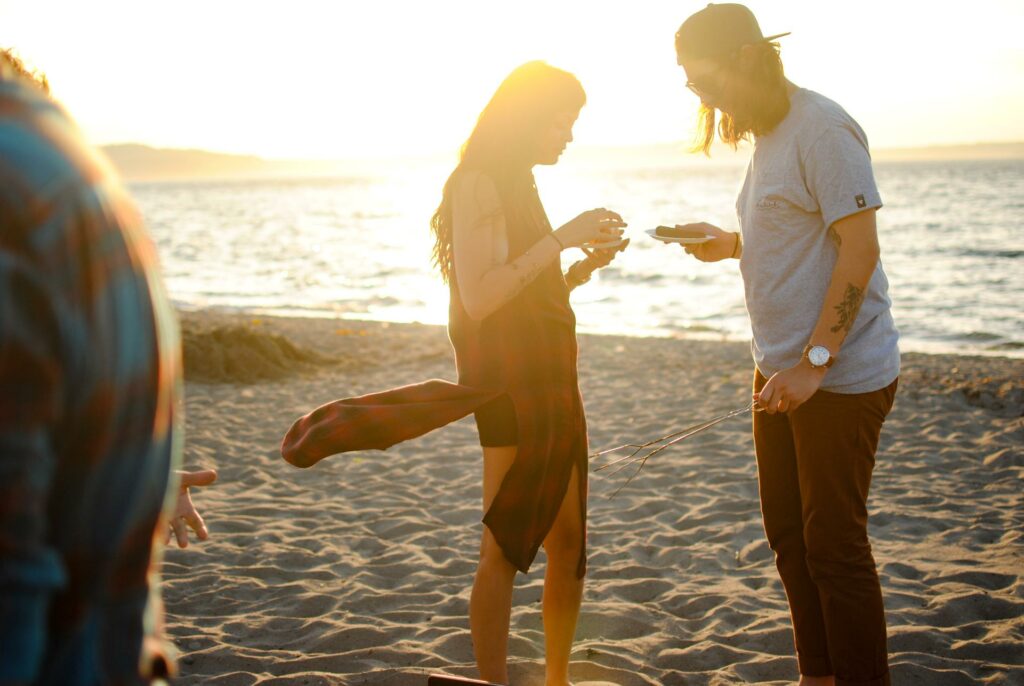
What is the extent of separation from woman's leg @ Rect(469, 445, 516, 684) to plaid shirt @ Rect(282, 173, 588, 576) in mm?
45

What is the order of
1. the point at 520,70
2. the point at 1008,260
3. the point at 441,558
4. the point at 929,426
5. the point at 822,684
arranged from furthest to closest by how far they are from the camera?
the point at 1008,260 < the point at 929,426 < the point at 441,558 < the point at 822,684 < the point at 520,70

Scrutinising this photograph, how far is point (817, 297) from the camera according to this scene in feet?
8.71

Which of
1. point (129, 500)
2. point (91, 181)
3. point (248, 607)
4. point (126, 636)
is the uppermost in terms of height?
point (91, 181)

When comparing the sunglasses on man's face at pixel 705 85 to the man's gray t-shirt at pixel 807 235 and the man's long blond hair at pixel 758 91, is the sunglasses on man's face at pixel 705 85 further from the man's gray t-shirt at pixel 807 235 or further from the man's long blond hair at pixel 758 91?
the man's gray t-shirt at pixel 807 235

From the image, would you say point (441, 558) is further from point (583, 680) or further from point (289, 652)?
point (583, 680)

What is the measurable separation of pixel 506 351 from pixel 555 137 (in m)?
0.65

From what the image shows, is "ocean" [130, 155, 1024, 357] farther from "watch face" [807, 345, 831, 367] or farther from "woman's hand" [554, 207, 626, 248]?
"watch face" [807, 345, 831, 367]

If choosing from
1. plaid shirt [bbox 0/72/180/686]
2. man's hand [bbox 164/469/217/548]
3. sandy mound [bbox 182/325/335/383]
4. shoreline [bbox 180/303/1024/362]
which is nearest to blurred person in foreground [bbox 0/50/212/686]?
plaid shirt [bbox 0/72/180/686]

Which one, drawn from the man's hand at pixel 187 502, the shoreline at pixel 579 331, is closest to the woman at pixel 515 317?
the man's hand at pixel 187 502

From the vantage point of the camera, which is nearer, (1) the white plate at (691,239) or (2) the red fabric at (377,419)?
(2) the red fabric at (377,419)

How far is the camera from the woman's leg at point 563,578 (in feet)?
9.52

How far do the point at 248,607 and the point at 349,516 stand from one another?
4.43 feet

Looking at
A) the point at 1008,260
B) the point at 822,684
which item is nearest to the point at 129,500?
the point at 822,684

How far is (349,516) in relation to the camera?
5652 millimetres
